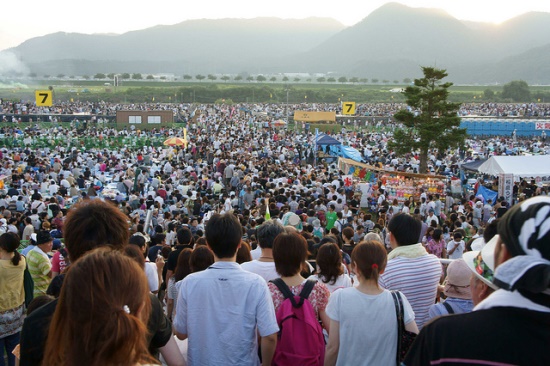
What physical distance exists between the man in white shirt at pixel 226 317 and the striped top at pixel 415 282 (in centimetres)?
111

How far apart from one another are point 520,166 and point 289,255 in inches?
555

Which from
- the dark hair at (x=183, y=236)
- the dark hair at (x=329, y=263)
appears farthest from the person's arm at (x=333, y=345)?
the dark hair at (x=183, y=236)

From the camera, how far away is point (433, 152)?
26.2m

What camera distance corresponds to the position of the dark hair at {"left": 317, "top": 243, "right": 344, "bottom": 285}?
12.3ft

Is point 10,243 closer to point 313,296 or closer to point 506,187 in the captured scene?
point 313,296

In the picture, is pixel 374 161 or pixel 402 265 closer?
pixel 402 265

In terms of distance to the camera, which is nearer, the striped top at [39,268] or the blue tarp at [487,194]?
the striped top at [39,268]

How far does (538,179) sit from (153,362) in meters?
19.1

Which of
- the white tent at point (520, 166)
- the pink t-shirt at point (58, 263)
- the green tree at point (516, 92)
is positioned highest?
the green tree at point (516, 92)

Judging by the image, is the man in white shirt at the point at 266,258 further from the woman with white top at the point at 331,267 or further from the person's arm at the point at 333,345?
the person's arm at the point at 333,345

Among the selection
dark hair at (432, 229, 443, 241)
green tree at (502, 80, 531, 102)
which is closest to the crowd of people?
dark hair at (432, 229, 443, 241)

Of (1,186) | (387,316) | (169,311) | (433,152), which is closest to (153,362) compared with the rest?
(387,316)

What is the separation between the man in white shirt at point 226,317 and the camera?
9.60 ft

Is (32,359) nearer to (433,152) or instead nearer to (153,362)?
(153,362)
